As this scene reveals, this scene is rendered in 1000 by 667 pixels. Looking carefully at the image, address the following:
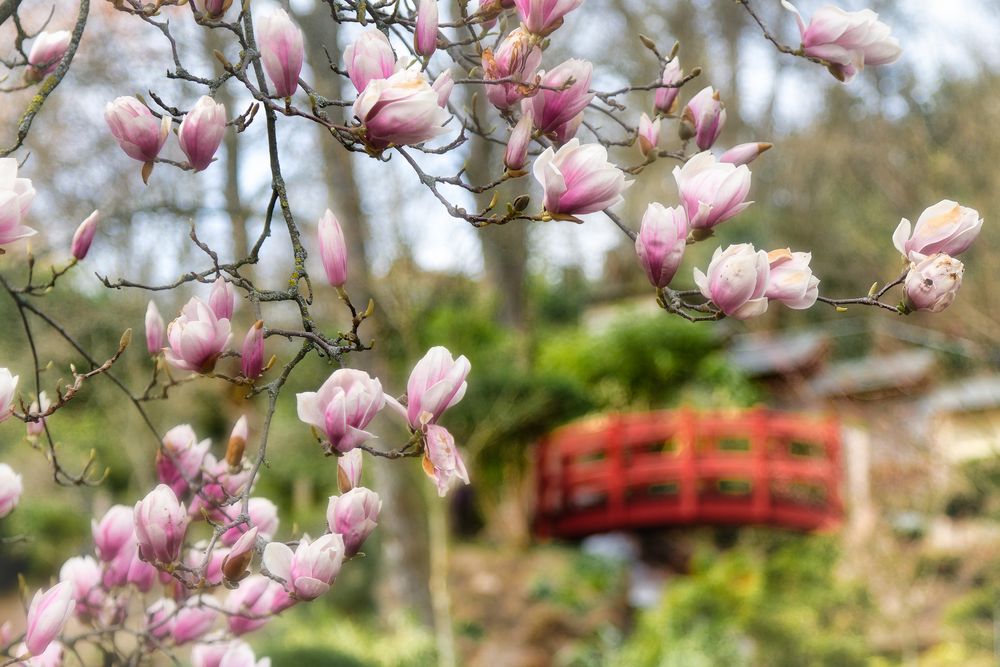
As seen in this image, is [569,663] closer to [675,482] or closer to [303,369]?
[675,482]

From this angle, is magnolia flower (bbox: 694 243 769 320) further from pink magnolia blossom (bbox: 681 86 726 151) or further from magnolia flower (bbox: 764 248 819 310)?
pink magnolia blossom (bbox: 681 86 726 151)

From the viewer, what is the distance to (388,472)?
820cm

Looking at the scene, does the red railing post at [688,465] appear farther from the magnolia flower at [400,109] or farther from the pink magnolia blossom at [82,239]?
the magnolia flower at [400,109]

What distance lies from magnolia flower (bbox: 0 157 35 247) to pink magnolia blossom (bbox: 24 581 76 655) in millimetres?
358

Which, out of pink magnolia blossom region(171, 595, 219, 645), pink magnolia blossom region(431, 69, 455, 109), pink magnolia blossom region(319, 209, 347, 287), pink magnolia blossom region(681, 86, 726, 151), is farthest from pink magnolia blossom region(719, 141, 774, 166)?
pink magnolia blossom region(171, 595, 219, 645)

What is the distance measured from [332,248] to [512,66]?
A: 0.85 feet

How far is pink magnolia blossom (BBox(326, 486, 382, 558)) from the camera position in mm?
908

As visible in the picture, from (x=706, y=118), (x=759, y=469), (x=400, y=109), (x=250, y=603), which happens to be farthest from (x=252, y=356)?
(x=759, y=469)

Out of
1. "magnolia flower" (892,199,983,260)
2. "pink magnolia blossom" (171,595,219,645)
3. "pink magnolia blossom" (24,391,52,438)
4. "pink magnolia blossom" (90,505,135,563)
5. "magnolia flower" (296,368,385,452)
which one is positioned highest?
"magnolia flower" (892,199,983,260)

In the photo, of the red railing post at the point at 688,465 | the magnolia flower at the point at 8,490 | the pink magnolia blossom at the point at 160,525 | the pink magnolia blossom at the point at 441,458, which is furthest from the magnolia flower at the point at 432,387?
the red railing post at the point at 688,465

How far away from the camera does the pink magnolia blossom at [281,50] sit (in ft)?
3.08

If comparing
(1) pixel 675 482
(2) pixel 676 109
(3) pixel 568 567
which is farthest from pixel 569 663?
(2) pixel 676 109

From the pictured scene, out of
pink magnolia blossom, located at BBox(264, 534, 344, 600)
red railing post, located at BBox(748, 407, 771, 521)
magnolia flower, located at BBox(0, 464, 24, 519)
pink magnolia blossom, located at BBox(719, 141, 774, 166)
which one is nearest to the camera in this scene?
pink magnolia blossom, located at BBox(264, 534, 344, 600)

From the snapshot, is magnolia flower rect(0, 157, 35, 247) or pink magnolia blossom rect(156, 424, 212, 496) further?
pink magnolia blossom rect(156, 424, 212, 496)
